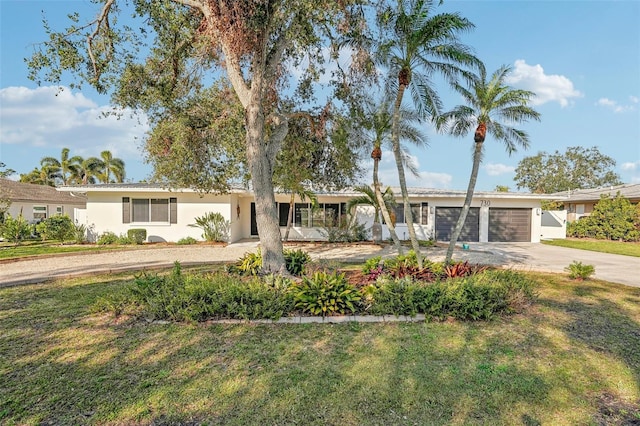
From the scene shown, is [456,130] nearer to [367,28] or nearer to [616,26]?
[367,28]

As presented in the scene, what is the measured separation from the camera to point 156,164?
9.56 m

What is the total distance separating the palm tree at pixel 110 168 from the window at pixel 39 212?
1338 cm

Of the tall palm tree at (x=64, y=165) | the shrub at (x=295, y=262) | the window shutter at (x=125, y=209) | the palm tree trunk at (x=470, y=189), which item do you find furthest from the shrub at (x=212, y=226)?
the tall palm tree at (x=64, y=165)

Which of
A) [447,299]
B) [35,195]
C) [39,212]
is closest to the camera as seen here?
[447,299]

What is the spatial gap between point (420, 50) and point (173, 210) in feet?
43.3

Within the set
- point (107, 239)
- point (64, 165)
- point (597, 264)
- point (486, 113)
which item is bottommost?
point (597, 264)

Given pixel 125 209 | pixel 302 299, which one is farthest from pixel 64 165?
pixel 302 299

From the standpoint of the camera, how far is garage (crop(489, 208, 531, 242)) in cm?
1873

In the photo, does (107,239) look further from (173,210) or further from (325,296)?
(325,296)

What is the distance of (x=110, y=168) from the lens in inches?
1396

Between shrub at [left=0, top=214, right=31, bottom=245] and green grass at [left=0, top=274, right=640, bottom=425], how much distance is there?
12.9m

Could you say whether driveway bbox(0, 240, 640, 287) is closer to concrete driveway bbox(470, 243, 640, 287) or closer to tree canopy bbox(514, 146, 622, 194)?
concrete driveway bbox(470, 243, 640, 287)

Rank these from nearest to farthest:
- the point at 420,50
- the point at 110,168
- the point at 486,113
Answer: the point at 420,50
the point at 486,113
the point at 110,168

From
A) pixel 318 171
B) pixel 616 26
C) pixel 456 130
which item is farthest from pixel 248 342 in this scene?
pixel 616 26
